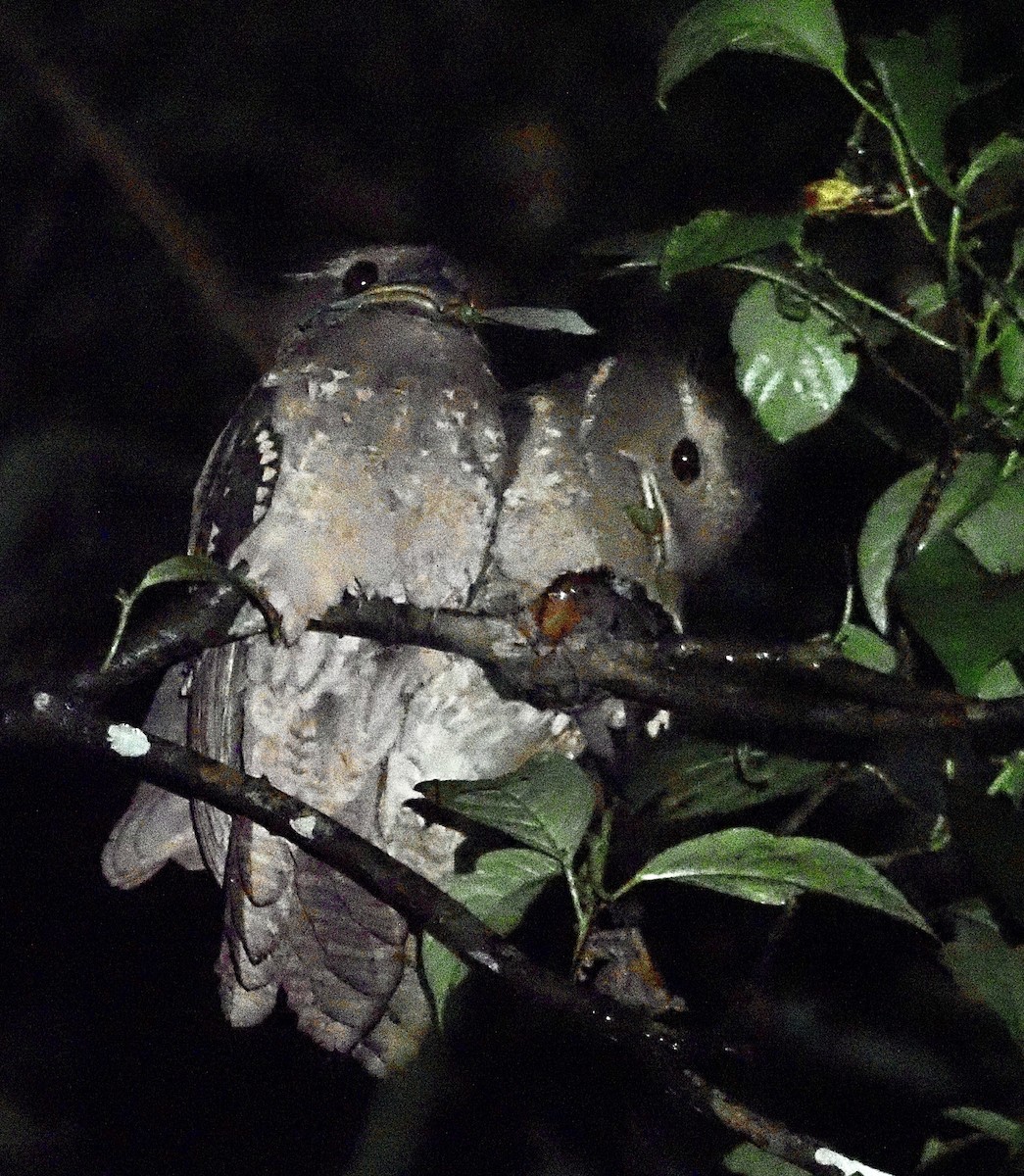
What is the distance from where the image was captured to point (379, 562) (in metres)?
1.44

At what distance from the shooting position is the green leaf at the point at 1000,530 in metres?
0.82

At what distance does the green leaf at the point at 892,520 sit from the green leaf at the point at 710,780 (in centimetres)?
23

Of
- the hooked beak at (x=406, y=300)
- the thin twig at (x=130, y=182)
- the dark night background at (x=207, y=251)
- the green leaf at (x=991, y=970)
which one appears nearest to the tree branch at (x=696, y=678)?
the green leaf at (x=991, y=970)

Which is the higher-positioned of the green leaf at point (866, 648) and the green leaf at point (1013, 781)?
the green leaf at point (866, 648)

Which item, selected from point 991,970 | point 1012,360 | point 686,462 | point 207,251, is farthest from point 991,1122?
point 207,251

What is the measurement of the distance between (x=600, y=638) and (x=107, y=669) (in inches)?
15.8

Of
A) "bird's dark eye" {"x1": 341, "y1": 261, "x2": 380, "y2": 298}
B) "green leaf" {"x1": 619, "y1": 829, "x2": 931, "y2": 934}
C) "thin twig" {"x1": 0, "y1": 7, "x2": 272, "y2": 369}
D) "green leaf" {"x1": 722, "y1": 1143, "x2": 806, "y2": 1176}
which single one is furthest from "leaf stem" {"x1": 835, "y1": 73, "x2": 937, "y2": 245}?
"thin twig" {"x1": 0, "y1": 7, "x2": 272, "y2": 369}

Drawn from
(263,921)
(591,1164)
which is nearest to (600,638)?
(263,921)

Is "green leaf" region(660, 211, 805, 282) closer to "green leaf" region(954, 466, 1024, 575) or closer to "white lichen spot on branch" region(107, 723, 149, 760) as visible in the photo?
"green leaf" region(954, 466, 1024, 575)

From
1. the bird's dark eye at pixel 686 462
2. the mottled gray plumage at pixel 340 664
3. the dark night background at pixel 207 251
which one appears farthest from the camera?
the dark night background at pixel 207 251

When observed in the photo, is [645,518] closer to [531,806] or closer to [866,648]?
[866,648]

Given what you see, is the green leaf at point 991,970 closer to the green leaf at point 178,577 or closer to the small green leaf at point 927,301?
the small green leaf at point 927,301

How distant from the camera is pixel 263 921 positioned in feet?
4.63

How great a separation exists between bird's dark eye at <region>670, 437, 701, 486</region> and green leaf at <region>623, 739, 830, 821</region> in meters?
0.63
